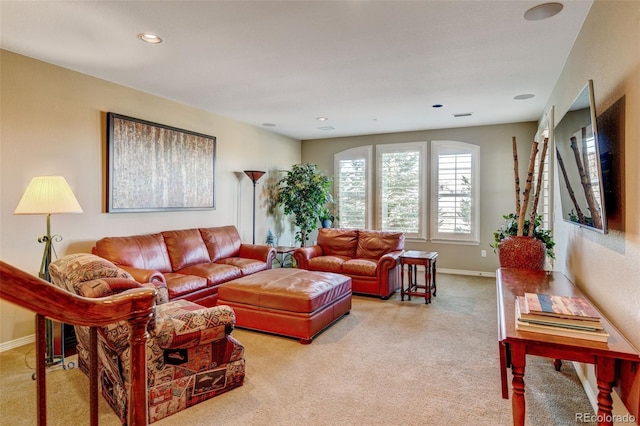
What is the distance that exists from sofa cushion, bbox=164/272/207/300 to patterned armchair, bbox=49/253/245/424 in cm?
108

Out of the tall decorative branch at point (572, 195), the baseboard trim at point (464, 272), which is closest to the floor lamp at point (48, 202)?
the tall decorative branch at point (572, 195)

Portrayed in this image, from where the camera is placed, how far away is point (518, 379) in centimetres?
159

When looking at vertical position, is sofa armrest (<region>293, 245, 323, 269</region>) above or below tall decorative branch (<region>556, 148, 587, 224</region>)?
below

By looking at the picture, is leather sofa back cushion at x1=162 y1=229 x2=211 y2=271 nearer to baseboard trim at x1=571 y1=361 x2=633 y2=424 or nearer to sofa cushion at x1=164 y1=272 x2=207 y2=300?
sofa cushion at x1=164 y1=272 x2=207 y2=300

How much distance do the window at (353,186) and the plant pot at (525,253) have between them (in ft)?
13.7

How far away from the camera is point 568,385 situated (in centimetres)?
251

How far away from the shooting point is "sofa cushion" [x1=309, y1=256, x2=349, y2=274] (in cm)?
500

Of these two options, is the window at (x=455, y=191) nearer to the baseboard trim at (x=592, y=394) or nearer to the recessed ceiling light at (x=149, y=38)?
the baseboard trim at (x=592, y=394)

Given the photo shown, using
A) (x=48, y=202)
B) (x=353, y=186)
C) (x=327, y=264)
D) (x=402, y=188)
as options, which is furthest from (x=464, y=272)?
(x=48, y=202)

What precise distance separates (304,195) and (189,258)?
2661mm

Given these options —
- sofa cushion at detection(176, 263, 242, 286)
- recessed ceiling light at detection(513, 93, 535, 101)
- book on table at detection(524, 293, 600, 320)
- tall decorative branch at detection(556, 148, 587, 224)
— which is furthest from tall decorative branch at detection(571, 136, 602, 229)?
sofa cushion at detection(176, 263, 242, 286)

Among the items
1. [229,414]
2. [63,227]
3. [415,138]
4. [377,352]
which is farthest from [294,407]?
[415,138]

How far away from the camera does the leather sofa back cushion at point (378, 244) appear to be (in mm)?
5199

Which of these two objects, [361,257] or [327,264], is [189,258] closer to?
[327,264]
